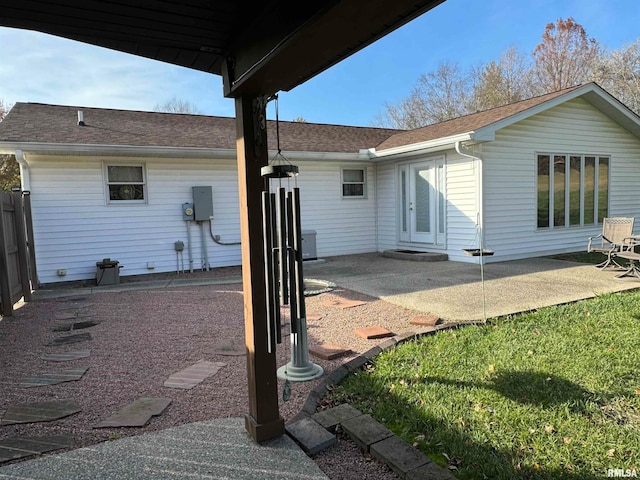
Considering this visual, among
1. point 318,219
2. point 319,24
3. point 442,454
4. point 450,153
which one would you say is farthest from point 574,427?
point 318,219

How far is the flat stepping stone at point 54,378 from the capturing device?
347 centimetres

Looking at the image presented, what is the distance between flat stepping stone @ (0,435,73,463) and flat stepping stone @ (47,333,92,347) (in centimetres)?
223

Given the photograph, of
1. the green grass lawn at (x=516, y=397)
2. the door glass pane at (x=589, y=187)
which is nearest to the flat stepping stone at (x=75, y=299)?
the green grass lawn at (x=516, y=397)

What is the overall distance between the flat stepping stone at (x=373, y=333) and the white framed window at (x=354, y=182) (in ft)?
23.3

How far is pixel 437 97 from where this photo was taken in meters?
25.2

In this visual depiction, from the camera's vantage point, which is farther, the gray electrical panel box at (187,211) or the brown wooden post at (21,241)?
the gray electrical panel box at (187,211)

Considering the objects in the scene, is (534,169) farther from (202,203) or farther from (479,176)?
(202,203)

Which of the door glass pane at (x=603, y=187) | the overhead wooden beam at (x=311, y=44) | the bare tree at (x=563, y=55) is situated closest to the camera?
the overhead wooden beam at (x=311, y=44)

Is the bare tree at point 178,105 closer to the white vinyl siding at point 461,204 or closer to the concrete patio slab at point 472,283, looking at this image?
the concrete patio slab at point 472,283

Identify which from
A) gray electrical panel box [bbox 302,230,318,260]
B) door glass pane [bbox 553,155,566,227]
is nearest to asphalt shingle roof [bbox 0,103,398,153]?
gray electrical panel box [bbox 302,230,318,260]

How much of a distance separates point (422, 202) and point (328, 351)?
7.23 metres

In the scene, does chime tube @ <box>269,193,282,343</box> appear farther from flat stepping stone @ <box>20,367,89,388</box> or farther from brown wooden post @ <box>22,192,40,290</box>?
brown wooden post @ <box>22,192,40,290</box>

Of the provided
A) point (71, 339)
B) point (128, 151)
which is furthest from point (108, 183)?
point (71, 339)

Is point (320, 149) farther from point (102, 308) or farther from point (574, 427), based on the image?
point (574, 427)
